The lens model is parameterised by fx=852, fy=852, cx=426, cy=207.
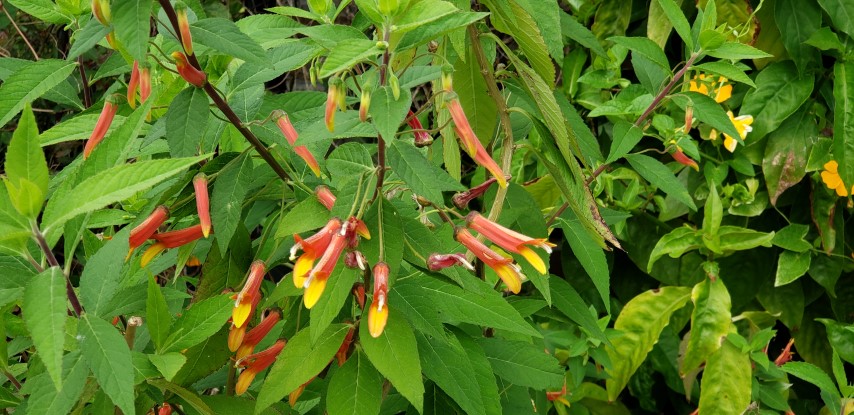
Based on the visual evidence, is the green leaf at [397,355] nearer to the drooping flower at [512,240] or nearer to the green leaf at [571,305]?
the drooping flower at [512,240]

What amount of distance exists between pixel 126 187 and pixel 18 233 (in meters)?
0.12

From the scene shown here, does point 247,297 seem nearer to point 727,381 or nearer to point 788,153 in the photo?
point 727,381

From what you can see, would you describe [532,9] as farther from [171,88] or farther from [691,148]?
[691,148]

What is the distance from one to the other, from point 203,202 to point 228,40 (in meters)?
0.16

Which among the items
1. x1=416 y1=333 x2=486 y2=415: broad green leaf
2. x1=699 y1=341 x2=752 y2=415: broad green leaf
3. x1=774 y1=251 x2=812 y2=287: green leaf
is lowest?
x1=699 y1=341 x2=752 y2=415: broad green leaf

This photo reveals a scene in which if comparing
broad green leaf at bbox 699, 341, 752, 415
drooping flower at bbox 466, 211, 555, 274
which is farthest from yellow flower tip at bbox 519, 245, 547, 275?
broad green leaf at bbox 699, 341, 752, 415

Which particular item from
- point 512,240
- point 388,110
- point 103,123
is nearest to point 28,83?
point 103,123

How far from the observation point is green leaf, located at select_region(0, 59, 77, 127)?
823 mm

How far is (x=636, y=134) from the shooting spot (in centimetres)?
129

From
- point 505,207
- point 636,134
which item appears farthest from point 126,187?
point 636,134

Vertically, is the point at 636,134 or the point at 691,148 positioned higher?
the point at 636,134

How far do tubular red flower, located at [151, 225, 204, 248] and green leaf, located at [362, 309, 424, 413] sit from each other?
0.21m

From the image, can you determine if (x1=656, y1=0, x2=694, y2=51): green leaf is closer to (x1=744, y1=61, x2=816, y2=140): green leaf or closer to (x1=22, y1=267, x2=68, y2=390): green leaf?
(x1=744, y1=61, x2=816, y2=140): green leaf

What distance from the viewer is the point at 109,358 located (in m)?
0.68
